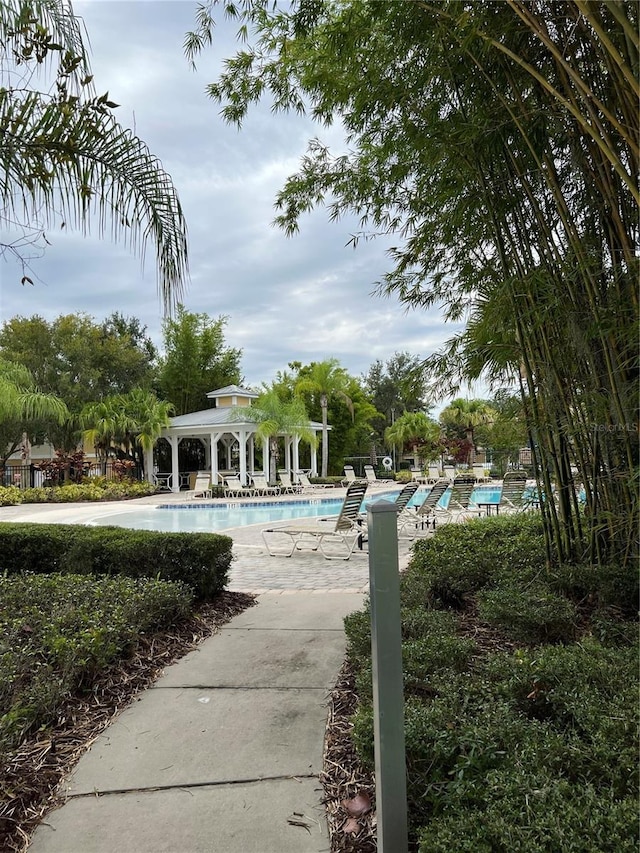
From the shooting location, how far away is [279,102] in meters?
4.70

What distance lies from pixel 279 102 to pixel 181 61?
1.04 m

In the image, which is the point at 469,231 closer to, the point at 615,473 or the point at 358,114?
the point at 358,114

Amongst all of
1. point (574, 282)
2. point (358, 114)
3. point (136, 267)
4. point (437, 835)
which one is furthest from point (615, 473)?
point (136, 267)

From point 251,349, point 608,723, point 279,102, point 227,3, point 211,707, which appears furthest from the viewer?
point 251,349

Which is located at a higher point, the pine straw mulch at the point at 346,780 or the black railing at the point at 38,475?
the black railing at the point at 38,475

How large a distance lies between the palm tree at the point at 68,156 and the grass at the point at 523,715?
2728 mm

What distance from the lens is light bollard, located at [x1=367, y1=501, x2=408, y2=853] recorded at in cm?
145

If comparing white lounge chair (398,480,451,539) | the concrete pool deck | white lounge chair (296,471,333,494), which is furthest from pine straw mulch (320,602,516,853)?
white lounge chair (296,471,333,494)

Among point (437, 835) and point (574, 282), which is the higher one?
point (574, 282)

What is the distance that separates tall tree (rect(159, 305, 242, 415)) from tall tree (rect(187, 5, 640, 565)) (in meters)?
27.4

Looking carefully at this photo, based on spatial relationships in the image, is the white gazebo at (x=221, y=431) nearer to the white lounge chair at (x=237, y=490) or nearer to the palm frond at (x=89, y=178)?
the white lounge chair at (x=237, y=490)

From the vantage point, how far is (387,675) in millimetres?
1471

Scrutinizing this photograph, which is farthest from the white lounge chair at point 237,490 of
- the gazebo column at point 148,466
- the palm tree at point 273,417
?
the gazebo column at point 148,466

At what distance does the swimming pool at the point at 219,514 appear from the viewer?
12.1 metres
